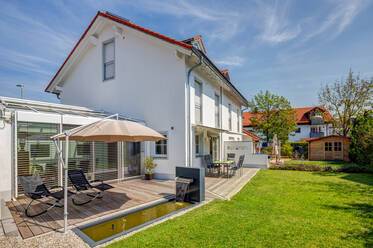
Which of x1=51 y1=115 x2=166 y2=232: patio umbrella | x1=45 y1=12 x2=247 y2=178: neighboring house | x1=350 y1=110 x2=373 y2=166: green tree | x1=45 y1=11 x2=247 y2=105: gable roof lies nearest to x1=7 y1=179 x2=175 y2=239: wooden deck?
x1=51 y1=115 x2=166 y2=232: patio umbrella

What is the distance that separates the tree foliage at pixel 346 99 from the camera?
104 feet

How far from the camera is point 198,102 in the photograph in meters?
16.9

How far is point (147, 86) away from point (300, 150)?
105 feet

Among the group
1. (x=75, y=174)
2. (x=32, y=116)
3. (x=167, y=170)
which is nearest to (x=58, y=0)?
(x=32, y=116)

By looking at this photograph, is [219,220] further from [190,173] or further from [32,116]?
[32,116]

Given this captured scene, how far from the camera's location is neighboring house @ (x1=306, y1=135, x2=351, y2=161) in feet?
97.6

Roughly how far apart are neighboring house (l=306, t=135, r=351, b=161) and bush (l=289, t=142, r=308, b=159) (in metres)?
2.56

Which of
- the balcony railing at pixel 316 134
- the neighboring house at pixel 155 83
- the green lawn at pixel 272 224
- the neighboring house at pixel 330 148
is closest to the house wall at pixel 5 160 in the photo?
the green lawn at pixel 272 224

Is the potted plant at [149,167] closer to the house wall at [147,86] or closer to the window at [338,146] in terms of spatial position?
the house wall at [147,86]

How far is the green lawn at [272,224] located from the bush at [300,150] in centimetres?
2641

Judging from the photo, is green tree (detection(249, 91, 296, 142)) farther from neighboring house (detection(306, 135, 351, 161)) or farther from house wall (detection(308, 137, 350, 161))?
house wall (detection(308, 137, 350, 161))

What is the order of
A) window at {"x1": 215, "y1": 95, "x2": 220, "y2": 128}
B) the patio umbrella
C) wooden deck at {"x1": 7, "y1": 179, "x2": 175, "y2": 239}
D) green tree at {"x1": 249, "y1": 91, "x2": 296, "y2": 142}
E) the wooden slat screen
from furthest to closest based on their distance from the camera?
green tree at {"x1": 249, "y1": 91, "x2": 296, "y2": 142}, window at {"x1": 215, "y1": 95, "x2": 220, "y2": 128}, the wooden slat screen, the patio umbrella, wooden deck at {"x1": 7, "y1": 179, "x2": 175, "y2": 239}

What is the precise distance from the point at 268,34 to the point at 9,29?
18.1 metres

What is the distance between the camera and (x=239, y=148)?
74.7 feet
